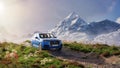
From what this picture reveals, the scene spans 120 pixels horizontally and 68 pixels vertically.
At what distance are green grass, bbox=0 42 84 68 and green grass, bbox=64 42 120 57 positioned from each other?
7.43m

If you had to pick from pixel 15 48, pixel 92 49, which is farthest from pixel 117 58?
pixel 15 48

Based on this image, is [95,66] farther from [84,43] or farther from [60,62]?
[84,43]

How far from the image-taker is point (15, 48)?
40.8m

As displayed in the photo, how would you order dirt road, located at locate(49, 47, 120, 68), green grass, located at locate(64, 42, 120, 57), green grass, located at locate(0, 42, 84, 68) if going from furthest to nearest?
green grass, located at locate(64, 42, 120, 57) → dirt road, located at locate(49, 47, 120, 68) → green grass, located at locate(0, 42, 84, 68)

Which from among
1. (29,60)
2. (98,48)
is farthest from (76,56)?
(29,60)

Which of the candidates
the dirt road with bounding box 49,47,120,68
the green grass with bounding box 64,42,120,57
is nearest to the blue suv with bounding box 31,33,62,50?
the dirt road with bounding box 49,47,120,68

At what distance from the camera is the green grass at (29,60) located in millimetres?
29556

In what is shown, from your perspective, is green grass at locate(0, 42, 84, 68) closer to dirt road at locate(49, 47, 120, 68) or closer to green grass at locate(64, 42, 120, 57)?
dirt road at locate(49, 47, 120, 68)

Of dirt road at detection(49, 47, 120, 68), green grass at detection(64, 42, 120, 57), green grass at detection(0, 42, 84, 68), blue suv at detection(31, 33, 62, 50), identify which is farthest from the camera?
blue suv at detection(31, 33, 62, 50)

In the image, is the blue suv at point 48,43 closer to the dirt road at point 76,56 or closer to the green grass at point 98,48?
the dirt road at point 76,56

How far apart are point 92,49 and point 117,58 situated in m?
7.00

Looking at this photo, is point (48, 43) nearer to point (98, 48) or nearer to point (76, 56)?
point (76, 56)

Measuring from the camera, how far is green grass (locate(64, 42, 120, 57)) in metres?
39.1

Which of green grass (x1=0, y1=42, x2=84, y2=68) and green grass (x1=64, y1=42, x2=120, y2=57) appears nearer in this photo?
green grass (x1=0, y1=42, x2=84, y2=68)
